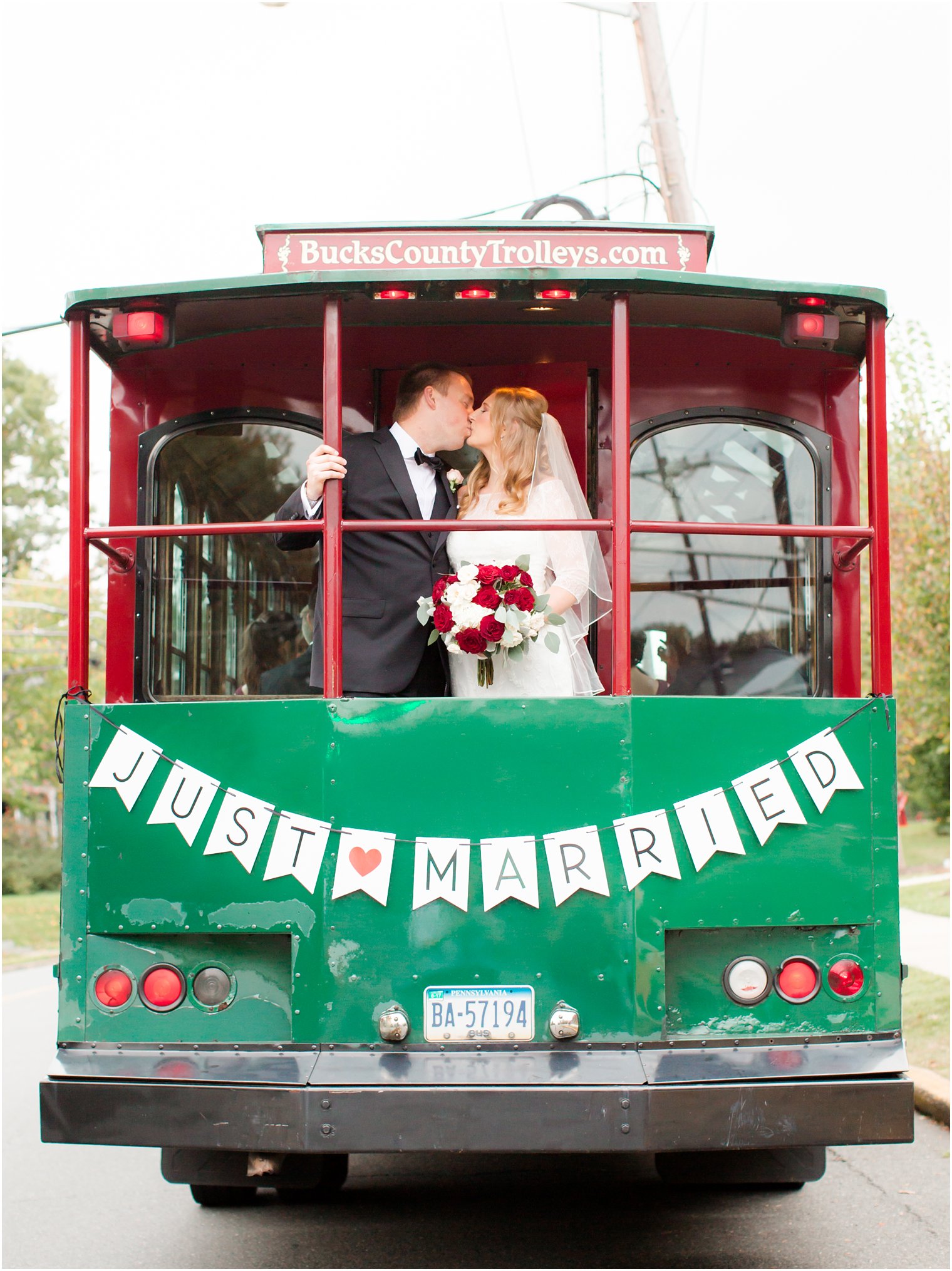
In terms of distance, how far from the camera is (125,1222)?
208 inches

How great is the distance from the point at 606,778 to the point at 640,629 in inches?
44.5

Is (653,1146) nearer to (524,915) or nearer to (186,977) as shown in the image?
(524,915)

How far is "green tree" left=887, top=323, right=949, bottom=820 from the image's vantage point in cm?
970

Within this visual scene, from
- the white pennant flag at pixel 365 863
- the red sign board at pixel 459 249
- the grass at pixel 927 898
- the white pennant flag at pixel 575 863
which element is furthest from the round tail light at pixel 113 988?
the grass at pixel 927 898

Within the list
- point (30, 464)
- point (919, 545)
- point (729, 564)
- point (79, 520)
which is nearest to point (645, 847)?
point (729, 564)

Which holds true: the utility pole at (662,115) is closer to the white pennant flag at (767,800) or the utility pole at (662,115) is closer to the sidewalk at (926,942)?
the sidewalk at (926,942)

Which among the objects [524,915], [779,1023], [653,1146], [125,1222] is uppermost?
[524,915]

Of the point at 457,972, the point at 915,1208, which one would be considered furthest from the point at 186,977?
the point at 915,1208

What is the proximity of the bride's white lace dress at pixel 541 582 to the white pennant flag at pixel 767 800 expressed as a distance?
70 centimetres

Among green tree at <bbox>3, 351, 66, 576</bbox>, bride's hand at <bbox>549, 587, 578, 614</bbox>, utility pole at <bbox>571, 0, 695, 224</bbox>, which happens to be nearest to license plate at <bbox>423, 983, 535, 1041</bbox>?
bride's hand at <bbox>549, 587, 578, 614</bbox>

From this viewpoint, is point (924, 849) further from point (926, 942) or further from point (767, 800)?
point (767, 800)

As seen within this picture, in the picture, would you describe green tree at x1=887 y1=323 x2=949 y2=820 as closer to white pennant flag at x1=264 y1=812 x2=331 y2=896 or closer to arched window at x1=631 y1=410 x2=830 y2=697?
arched window at x1=631 y1=410 x2=830 y2=697

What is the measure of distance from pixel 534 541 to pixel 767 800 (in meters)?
1.22

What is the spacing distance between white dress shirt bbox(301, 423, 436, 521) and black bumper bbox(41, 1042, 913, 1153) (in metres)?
1.90
